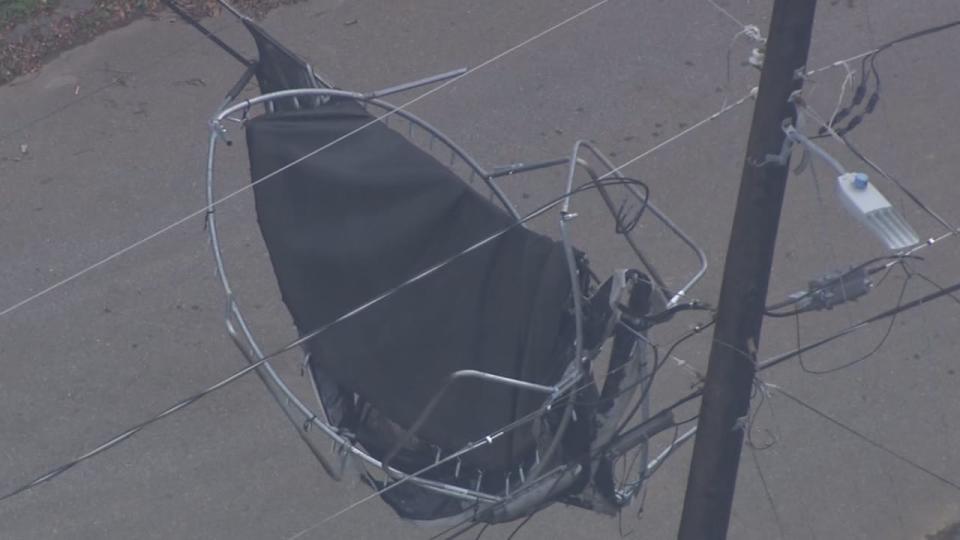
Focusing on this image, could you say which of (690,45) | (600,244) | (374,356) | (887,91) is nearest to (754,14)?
(690,45)

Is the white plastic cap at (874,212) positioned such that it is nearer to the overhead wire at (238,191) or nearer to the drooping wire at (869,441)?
the overhead wire at (238,191)

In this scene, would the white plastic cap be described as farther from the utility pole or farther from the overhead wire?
the overhead wire

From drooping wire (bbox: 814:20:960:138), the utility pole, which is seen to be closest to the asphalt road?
drooping wire (bbox: 814:20:960:138)

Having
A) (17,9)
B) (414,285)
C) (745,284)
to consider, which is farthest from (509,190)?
(17,9)

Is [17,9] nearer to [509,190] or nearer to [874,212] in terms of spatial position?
[509,190]

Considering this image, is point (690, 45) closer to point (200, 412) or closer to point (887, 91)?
point (887, 91)

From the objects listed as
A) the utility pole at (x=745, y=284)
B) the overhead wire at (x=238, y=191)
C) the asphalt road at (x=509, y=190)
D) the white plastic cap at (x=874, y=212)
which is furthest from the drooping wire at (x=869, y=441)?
the white plastic cap at (x=874, y=212)
